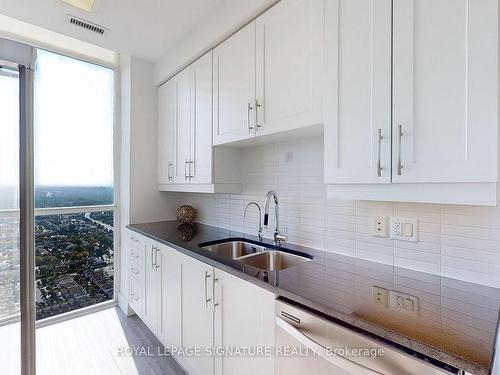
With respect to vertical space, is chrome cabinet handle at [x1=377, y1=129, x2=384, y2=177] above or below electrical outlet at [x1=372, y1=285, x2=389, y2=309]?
above

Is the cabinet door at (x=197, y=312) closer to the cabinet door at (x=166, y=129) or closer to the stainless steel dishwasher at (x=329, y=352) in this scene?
the stainless steel dishwasher at (x=329, y=352)

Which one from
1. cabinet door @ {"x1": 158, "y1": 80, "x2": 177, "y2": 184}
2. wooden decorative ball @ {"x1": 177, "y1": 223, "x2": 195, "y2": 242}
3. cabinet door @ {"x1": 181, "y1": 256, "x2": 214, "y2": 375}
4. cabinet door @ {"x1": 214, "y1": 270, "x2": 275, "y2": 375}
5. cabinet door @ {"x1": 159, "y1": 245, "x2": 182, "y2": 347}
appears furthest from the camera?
cabinet door @ {"x1": 158, "y1": 80, "x2": 177, "y2": 184}

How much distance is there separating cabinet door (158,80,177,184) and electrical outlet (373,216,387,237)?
1878 millimetres

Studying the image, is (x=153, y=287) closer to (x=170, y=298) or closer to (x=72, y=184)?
(x=170, y=298)

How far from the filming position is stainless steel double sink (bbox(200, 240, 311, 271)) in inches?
64.2

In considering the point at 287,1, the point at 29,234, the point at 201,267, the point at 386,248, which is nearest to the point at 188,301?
the point at 201,267

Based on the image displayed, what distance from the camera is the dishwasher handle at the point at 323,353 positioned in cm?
77

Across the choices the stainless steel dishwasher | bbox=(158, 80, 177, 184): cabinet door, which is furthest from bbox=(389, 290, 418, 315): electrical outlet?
bbox=(158, 80, 177, 184): cabinet door

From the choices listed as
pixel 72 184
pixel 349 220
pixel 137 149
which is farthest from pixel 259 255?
pixel 72 184

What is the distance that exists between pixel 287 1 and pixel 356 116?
80 centimetres

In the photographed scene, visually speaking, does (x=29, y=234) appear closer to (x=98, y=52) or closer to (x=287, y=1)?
(x=287, y=1)

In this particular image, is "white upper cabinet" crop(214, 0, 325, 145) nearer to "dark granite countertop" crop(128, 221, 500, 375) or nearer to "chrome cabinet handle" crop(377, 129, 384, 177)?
"chrome cabinet handle" crop(377, 129, 384, 177)

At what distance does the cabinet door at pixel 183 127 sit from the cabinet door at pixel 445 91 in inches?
67.5

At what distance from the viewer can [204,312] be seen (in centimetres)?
152
